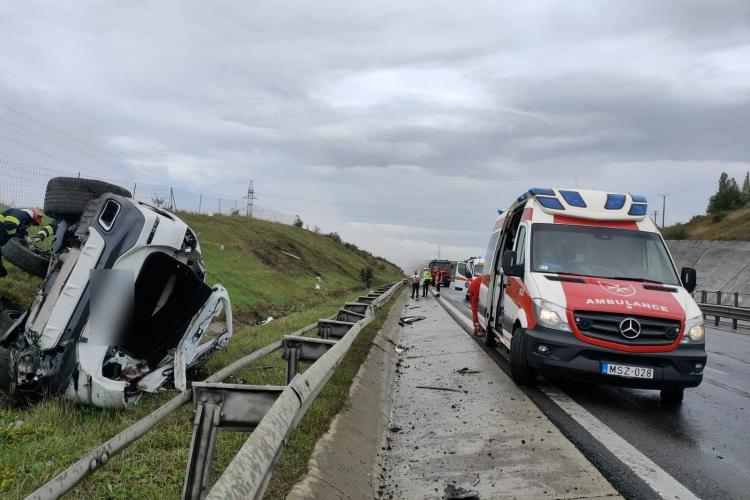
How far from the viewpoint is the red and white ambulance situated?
20.7 ft

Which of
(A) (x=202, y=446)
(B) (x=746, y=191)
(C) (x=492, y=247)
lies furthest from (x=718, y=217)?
(A) (x=202, y=446)

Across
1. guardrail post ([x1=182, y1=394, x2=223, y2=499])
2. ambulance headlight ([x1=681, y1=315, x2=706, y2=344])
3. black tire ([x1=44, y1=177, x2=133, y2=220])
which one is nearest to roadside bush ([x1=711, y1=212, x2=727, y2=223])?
ambulance headlight ([x1=681, y1=315, x2=706, y2=344])

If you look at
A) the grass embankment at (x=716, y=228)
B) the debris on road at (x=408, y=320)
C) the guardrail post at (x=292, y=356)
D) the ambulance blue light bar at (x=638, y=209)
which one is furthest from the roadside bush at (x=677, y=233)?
the guardrail post at (x=292, y=356)

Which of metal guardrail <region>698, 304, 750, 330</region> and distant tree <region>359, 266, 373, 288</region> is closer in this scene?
metal guardrail <region>698, 304, 750, 330</region>

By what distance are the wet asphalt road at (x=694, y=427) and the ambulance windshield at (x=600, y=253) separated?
1.55 meters

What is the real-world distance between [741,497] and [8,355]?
5377 mm

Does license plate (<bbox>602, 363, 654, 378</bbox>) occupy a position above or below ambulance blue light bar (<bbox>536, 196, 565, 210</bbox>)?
below

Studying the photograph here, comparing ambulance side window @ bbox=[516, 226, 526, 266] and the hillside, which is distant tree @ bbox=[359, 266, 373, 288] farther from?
ambulance side window @ bbox=[516, 226, 526, 266]

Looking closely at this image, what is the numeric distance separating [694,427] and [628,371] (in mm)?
811

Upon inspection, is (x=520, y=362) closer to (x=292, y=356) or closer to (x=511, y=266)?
A: (x=511, y=266)

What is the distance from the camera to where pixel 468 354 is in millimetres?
10320

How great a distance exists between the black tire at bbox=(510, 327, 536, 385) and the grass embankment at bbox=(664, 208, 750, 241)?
64.0 meters

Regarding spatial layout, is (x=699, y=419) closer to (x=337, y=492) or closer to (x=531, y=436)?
(x=531, y=436)

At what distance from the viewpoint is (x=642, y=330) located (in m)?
6.32
